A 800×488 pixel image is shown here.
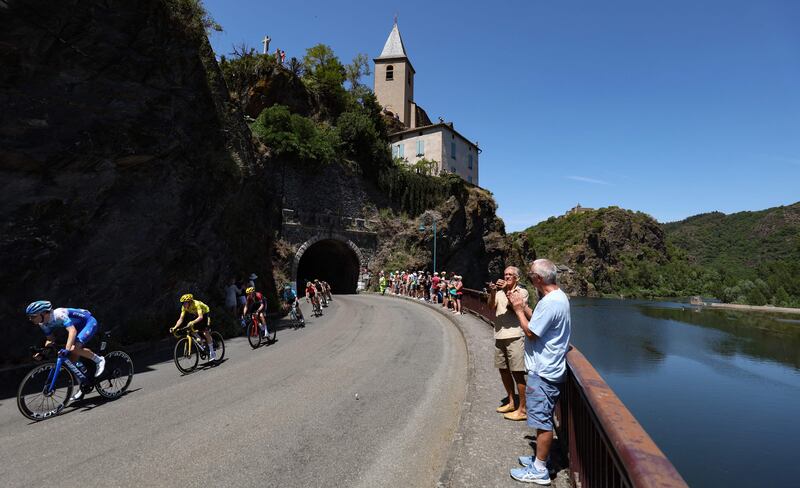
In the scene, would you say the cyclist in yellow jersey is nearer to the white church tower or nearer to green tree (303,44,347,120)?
green tree (303,44,347,120)

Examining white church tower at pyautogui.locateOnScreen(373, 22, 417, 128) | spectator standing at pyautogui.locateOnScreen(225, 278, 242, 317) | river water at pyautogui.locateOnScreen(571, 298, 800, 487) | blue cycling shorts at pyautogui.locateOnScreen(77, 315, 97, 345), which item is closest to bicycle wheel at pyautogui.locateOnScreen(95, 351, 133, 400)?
blue cycling shorts at pyautogui.locateOnScreen(77, 315, 97, 345)

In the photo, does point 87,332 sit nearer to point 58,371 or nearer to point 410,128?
point 58,371

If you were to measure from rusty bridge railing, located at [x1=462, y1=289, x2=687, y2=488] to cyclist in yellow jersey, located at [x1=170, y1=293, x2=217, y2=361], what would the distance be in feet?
24.9

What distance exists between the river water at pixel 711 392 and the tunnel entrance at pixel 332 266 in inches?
751

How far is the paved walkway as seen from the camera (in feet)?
12.8

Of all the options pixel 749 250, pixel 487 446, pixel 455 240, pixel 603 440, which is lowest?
pixel 487 446

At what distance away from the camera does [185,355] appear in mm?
9133

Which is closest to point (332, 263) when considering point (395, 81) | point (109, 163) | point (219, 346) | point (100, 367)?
point (395, 81)

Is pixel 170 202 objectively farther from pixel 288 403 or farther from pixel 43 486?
pixel 43 486

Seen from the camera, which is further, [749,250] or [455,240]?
[749,250]

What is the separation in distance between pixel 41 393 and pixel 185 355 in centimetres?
277

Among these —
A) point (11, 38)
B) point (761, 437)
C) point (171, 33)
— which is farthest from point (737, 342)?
point (11, 38)

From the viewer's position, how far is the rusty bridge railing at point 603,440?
73.3 inches

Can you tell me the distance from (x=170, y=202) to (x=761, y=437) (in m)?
23.0
